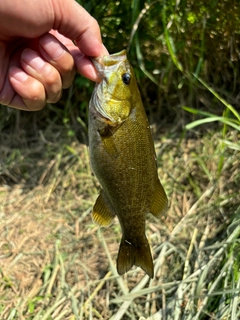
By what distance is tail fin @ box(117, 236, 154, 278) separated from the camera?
1476 mm

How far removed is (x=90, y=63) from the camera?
1522 mm

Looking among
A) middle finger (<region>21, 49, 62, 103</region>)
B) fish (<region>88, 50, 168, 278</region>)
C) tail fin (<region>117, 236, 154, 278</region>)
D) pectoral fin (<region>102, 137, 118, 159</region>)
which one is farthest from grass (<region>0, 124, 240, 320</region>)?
middle finger (<region>21, 49, 62, 103</region>)

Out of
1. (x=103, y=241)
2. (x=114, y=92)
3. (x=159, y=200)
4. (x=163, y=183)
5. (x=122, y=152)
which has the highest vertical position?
(x=114, y=92)

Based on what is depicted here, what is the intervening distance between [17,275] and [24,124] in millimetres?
1281

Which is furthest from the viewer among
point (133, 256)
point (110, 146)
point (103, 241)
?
point (103, 241)

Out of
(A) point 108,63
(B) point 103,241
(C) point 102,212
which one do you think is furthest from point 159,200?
(B) point 103,241

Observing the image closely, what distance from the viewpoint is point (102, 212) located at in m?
1.46

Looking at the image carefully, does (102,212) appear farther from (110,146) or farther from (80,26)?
(80,26)

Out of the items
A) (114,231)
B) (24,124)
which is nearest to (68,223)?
(114,231)

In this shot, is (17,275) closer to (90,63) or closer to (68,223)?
(68,223)

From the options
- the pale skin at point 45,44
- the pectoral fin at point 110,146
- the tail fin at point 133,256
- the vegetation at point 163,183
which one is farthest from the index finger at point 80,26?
the tail fin at point 133,256

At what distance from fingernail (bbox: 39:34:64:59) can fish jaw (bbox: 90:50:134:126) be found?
0.61ft

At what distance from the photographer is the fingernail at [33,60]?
1529 mm

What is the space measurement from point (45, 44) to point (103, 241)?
1242 millimetres
